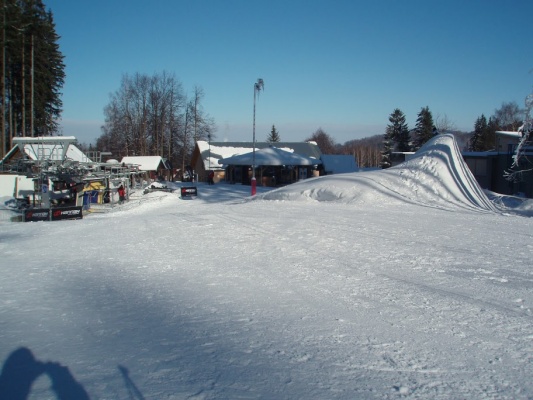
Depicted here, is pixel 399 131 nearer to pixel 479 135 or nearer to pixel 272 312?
pixel 479 135

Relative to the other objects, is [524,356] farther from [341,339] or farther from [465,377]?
[341,339]

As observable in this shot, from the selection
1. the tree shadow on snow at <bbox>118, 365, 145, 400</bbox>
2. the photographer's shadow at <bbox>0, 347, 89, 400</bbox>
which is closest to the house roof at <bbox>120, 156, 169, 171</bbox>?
the photographer's shadow at <bbox>0, 347, 89, 400</bbox>

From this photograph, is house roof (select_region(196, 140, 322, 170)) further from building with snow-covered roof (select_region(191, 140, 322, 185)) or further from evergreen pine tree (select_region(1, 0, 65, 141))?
evergreen pine tree (select_region(1, 0, 65, 141))

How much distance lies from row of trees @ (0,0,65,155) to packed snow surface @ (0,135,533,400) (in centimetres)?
3322

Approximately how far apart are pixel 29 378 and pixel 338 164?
154 feet

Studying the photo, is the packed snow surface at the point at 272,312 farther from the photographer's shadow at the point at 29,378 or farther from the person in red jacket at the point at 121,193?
the person in red jacket at the point at 121,193

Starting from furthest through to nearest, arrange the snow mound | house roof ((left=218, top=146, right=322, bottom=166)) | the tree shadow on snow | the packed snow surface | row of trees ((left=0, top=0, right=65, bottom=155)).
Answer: house roof ((left=218, top=146, right=322, bottom=166)) < row of trees ((left=0, top=0, right=65, bottom=155)) < the snow mound < the packed snow surface < the tree shadow on snow

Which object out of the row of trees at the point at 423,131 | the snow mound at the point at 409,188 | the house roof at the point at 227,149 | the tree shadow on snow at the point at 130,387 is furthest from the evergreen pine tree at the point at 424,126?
the tree shadow on snow at the point at 130,387

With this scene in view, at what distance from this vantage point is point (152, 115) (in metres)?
67.4

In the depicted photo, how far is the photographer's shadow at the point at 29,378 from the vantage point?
12.6 ft

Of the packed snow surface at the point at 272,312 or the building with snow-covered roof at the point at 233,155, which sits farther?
the building with snow-covered roof at the point at 233,155

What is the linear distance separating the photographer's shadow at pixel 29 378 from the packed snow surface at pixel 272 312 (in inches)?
0.8

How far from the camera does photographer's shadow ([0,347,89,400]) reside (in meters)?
3.83

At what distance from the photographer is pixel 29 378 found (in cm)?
414
